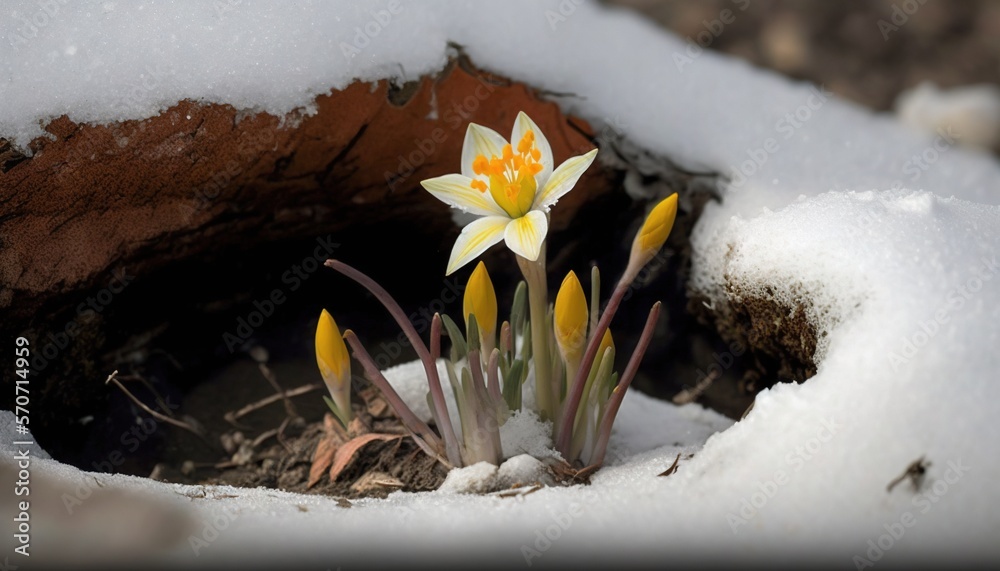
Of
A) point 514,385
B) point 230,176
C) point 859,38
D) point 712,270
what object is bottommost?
point 514,385

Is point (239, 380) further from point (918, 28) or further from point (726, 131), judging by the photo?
point (918, 28)

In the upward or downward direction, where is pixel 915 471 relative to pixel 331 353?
upward

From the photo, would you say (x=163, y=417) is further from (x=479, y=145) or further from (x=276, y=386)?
(x=479, y=145)

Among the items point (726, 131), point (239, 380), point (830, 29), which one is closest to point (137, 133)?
point (239, 380)

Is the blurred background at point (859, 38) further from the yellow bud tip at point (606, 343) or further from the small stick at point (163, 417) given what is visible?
the small stick at point (163, 417)

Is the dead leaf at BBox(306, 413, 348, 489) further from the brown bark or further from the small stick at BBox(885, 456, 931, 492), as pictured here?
the small stick at BBox(885, 456, 931, 492)

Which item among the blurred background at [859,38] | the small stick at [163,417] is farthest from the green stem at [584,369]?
the blurred background at [859,38]

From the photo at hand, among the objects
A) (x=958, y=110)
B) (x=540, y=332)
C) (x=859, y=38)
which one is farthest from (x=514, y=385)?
(x=859, y=38)

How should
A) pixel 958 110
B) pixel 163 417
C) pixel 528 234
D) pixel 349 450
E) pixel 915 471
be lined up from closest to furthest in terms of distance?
pixel 915 471, pixel 528 234, pixel 349 450, pixel 163 417, pixel 958 110
